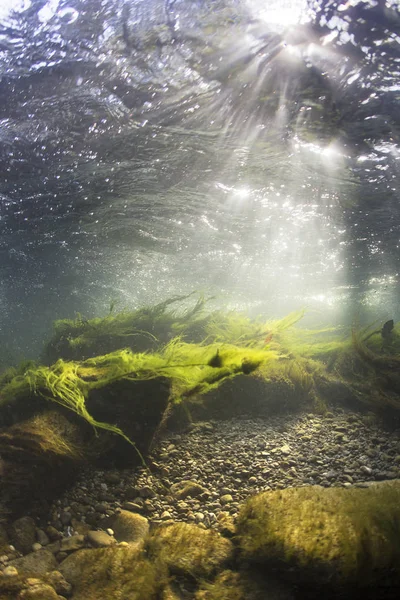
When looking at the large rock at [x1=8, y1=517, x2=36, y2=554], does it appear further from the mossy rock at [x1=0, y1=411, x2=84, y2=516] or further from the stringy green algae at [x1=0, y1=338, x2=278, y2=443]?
the stringy green algae at [x1=0, y1=338, x2=278, y2=443]

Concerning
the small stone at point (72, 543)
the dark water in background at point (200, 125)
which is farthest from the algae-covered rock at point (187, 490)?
the dark water in background at point (200, 125)

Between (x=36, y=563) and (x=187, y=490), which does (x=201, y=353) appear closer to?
(x=187, y=490)

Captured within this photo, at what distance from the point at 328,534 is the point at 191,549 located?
1.33m

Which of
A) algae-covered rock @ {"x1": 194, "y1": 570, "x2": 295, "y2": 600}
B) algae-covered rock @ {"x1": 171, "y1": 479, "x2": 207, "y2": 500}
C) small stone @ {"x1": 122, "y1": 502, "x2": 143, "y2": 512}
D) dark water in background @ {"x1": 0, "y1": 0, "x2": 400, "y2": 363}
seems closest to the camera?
algae-covered rock @ {"x1": 194, "y1": 570, "x2": 295, "y2": 600}

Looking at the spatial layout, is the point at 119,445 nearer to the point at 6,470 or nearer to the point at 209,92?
the point at 6,470

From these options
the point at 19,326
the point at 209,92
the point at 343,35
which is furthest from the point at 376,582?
the point at 19,326

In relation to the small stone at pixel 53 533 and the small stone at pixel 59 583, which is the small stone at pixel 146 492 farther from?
the small stone at pixel 59 583

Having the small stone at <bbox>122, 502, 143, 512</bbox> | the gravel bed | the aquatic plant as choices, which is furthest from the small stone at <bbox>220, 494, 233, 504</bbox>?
the aquatic plant

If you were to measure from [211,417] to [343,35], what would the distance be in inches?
323

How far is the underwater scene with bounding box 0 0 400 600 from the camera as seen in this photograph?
3059 mm

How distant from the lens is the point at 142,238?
64.1 feet

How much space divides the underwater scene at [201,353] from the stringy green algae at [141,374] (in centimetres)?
4

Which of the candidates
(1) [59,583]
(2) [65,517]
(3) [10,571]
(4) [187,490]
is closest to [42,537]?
(2) [65,517]

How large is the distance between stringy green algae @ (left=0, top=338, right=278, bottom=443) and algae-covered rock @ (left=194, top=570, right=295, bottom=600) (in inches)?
69.0
